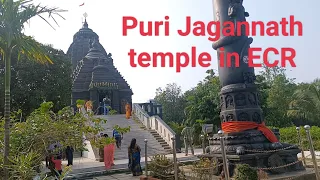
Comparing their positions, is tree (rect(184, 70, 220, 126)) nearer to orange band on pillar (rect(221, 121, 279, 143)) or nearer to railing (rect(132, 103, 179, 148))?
railing (rect(132, 103, 179, 148))

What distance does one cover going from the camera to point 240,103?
8.62 m

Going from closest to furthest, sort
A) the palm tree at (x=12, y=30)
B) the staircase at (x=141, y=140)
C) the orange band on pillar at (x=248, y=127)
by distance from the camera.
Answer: the palm tree at (x=12, y=30) → the orange band on pillar at (x=248, y=127) → the staircase at (x=141, y=140)

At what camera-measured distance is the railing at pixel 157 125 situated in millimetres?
18016

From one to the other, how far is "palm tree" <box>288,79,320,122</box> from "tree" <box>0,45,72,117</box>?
1838 centimetres

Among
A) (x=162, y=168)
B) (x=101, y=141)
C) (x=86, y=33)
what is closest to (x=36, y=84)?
(x=162, y=168)

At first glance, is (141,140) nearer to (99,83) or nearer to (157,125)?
(157,125)

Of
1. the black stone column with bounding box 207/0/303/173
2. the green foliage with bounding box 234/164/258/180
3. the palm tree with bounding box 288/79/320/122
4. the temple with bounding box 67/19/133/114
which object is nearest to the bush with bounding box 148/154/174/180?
the black stone column with bounding box 207/0/303/173

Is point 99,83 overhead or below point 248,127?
overhead

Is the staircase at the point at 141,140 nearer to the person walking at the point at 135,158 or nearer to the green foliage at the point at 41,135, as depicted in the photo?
the person walking at the point at 135,158

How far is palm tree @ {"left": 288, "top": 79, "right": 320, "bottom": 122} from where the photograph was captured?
2141 centimetres

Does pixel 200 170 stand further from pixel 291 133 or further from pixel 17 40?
pixel 291 133

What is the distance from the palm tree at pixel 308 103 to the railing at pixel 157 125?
10875mm

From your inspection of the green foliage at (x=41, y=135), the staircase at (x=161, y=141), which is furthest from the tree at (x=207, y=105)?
the green foliage at (x=41, y=135)

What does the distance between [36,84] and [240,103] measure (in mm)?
19020
